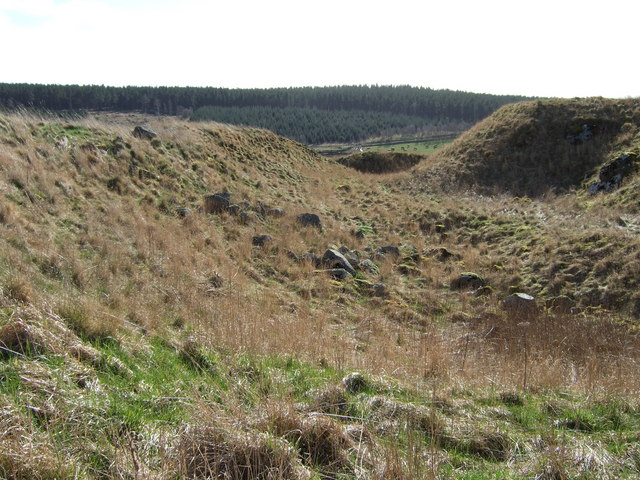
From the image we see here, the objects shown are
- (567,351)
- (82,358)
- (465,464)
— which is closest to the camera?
(465,464)

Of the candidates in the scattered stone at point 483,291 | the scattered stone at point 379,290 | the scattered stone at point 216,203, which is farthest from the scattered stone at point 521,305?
the scattered stone at point 216,203

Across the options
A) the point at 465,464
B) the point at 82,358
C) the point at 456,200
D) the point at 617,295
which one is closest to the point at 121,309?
the point at 82,358

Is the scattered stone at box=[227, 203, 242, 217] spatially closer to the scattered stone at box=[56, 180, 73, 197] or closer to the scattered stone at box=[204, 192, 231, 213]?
the scattered stone at box=[204, 192, 231, 213]

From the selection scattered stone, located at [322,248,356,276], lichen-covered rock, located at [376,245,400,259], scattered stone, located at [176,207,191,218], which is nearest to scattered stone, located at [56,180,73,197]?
scattered stone, located at [176,207,191,218]

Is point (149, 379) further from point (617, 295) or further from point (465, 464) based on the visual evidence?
point (617, 295)

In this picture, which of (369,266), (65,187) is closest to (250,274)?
(369,266)

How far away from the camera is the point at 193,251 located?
9734 millimetres

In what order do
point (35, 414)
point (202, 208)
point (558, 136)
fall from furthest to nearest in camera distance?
point (558, 136)
point (202, 208)
point (35, 414)

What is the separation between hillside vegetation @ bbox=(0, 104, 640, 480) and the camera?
111 inches

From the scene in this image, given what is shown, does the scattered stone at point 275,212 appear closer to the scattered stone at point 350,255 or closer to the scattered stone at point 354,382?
the scattered stone at point 350,255

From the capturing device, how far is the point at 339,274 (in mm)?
10945

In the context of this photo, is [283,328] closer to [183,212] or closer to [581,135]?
[183,212]

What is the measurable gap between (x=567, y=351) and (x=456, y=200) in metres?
14.7

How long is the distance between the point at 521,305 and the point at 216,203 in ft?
30.8
